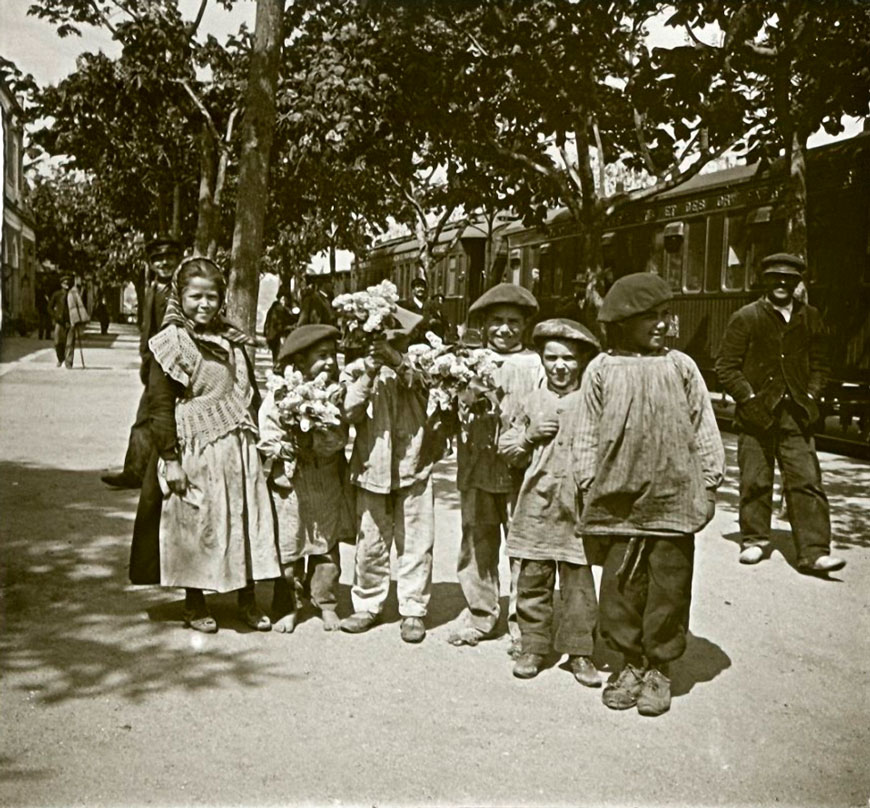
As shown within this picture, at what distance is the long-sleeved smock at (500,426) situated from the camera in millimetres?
4777

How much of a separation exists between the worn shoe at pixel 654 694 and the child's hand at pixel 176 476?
2194 millimetres

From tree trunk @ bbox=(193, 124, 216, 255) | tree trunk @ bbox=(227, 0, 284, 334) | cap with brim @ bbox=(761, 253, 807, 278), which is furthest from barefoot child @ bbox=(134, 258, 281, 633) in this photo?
tree trunk @ bbox=(193, 124, 216, 255)

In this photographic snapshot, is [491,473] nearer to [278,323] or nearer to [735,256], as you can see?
[735,256]

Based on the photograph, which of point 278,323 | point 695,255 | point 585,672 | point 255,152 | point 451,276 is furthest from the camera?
point 451,276

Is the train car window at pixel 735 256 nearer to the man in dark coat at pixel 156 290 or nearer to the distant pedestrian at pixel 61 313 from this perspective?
the man in dark coat at pixel 156 290

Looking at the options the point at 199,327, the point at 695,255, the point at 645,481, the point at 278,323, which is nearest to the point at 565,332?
the point at 645,481

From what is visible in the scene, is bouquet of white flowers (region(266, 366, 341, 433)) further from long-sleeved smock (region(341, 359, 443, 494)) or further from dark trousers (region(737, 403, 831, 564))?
dark trousers (region(737, 403, 831, 564))

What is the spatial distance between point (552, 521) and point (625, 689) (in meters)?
0.75

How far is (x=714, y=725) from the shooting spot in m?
3.98

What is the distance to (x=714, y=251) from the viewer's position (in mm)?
16016

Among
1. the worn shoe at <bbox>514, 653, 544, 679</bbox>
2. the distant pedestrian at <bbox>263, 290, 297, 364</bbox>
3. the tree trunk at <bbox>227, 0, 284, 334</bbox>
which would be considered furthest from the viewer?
the distant pedestrian at <bbox>263, 290, 297, 364</bbox>

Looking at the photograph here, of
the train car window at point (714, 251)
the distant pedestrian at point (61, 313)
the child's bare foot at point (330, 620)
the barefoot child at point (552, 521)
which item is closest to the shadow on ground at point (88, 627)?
the child's bare foot at point (330, 620)

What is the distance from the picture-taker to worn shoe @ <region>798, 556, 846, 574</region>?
624cm

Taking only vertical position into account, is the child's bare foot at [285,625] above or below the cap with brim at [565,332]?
below
